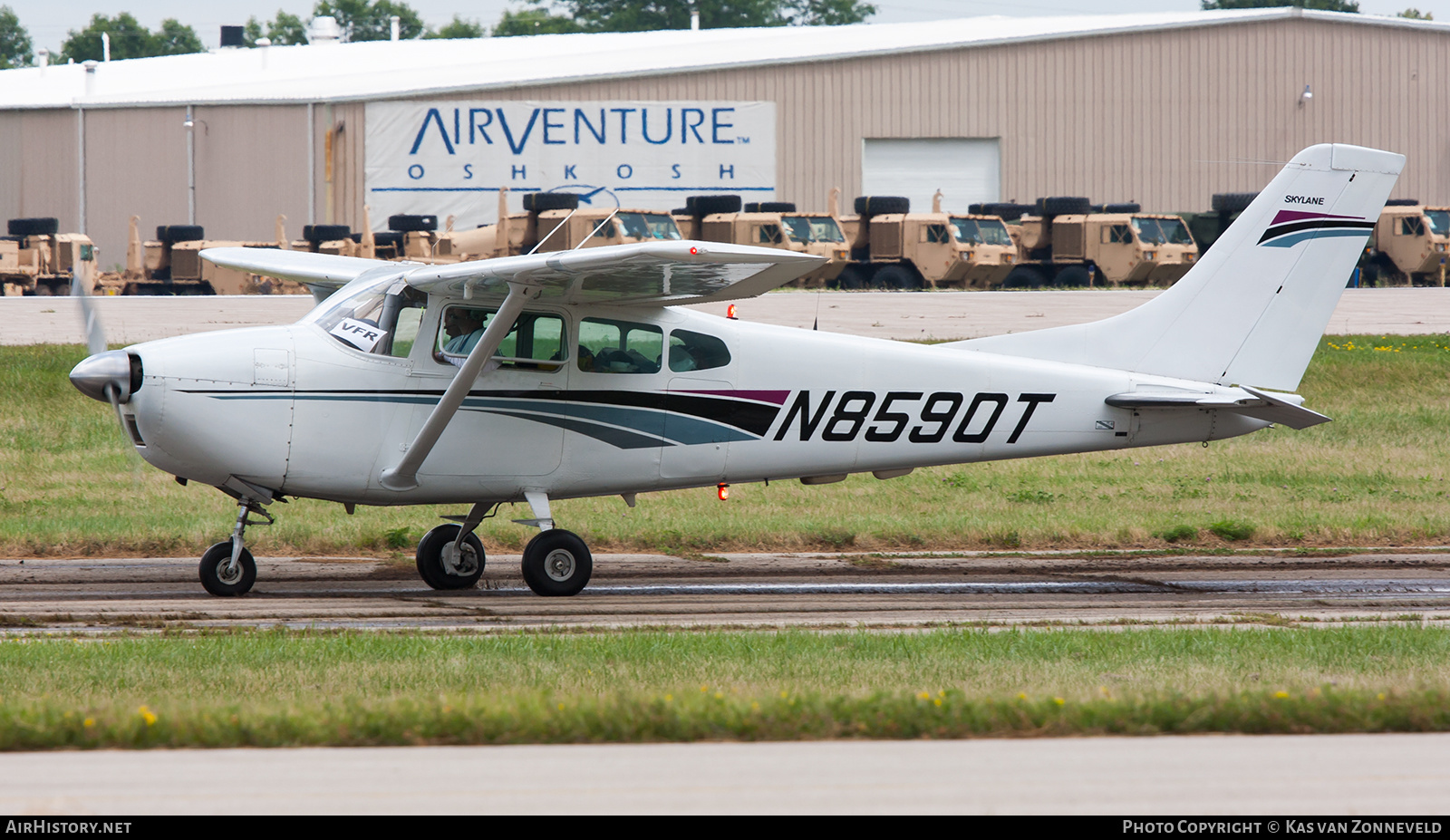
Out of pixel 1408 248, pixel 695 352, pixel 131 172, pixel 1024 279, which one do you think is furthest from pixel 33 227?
pixel 1408 248

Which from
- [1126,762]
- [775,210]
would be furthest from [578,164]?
[1126,762]

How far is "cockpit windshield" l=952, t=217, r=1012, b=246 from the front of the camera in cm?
4125

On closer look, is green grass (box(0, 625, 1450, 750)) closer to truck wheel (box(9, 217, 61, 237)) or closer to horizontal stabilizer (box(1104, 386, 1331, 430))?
horizontal stabilizer (box(1104, 386, 1331, 430))

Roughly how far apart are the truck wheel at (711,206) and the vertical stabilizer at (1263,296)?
29151mm

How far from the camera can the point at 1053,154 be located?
52.8 meters

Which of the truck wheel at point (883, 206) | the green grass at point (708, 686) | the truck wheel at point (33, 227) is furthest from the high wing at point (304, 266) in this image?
the truck wheel at point (33, 227)

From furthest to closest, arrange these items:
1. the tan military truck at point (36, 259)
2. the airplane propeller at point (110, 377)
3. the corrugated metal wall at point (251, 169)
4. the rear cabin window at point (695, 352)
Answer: the corrugated metal wall at point (251, 169)
the tan military truck at point (36, 259)
the rear cabin window at point (695, 352)
the airplane propeller at point (110, 377)

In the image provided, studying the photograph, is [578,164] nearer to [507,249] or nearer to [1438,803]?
[507,249]

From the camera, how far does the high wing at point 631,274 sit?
31.6 ft

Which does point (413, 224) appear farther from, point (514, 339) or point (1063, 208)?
point (514, 339)

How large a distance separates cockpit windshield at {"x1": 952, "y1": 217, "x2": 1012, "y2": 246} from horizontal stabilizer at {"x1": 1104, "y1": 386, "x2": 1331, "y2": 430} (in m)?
29.1

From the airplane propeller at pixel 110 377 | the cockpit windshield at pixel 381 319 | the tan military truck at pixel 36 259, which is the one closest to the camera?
the airplane propeller at pixel 110 377

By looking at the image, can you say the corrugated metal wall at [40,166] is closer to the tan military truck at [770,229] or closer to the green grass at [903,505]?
the tan military truck at [770,229]

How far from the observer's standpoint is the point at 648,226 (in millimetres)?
39531
